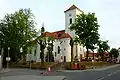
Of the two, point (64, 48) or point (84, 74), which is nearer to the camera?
point (84, 74)

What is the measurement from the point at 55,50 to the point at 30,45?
20736mm

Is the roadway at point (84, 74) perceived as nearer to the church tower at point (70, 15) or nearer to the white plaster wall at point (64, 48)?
the white plaster wall at point (64, 48)

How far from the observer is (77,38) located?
71.2 m

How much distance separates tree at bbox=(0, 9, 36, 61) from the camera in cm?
7669

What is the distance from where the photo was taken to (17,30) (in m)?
77.4

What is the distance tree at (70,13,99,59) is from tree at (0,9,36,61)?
1593 cm

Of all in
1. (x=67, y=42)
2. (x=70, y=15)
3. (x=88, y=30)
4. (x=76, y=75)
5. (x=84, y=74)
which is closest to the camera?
(x=76, y=75)

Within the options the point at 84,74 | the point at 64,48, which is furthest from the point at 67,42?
the point at 84,74

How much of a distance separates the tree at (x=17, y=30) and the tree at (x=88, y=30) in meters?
15.9

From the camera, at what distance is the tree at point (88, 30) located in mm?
69250

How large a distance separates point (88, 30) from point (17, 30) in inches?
797

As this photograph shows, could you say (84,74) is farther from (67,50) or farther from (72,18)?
(72,18)

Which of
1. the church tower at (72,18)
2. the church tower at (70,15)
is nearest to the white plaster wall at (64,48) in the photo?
the church tower at (72,18)

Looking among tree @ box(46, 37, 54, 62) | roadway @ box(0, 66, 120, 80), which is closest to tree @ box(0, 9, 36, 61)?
tree @ box(46, 37, 54, 62)
